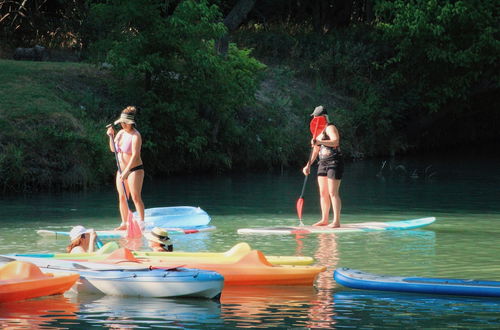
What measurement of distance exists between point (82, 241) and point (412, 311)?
12.7ft

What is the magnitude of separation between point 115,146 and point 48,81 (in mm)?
11886

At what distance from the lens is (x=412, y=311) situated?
367 inches

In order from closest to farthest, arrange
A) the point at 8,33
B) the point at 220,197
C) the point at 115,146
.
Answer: the point at 115,146 < the point at 220,197 < the point at 8,33

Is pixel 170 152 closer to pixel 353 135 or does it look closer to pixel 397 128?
pixel 353 135

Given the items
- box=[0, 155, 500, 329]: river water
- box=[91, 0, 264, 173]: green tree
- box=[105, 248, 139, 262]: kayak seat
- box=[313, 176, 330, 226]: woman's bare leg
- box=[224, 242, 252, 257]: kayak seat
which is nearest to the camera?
box=[0, 155, 500, 329]: river water

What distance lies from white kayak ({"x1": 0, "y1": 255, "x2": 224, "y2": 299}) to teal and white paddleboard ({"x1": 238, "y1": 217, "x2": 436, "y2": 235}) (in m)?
4.75

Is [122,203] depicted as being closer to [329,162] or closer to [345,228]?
[329,162]

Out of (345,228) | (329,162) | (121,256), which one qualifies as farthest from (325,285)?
(329,162)

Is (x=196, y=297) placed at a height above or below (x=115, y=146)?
below

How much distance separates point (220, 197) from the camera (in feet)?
67.5

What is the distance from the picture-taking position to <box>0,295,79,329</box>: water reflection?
29.0 ft

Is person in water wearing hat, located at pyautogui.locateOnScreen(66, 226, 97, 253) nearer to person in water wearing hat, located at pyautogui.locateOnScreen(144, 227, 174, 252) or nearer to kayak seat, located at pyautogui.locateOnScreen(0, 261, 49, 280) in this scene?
person in water wearing hat, located at pyautogui.locateOnScreen(144, 227, 174, 252)

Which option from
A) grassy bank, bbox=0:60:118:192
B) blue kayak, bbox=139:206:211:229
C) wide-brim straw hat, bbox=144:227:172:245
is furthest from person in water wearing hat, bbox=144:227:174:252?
grassy bank, bbox=0:60:118:192

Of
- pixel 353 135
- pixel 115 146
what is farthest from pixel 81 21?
pixel 115 146
